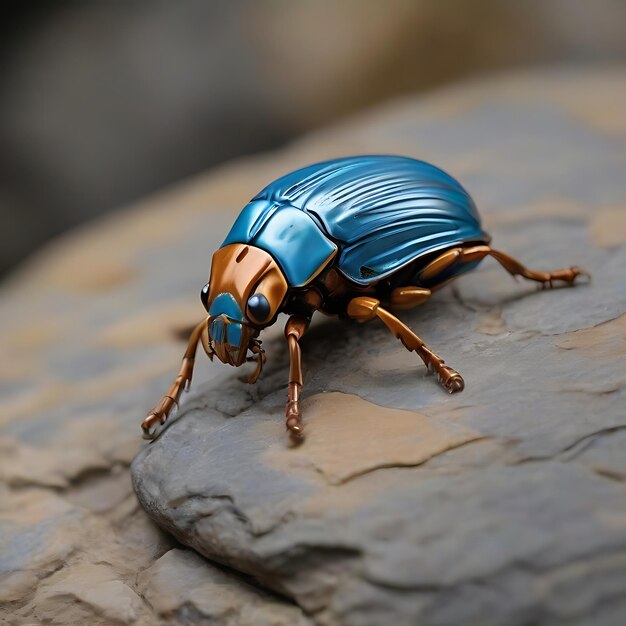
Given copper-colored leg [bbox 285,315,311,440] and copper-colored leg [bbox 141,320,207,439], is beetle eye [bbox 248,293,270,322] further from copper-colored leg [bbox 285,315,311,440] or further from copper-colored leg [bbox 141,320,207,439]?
copper-colored leg [bbox 141,320,207,439]

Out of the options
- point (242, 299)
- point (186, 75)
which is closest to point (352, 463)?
point (242, 299)

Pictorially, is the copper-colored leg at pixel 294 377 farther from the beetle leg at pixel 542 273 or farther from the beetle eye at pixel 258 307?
the beetle leg at pixel 542 273

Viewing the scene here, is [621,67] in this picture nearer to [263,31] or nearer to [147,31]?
[263,31]

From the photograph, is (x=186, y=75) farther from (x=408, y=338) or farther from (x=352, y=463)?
(x=352, y=463)

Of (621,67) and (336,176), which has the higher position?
(336,176)

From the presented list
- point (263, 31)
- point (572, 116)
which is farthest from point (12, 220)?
point (572, 116)

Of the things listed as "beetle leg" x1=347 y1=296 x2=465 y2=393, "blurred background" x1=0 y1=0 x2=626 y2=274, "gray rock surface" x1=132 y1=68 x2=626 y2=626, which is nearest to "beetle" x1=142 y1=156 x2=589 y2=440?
"beetle leg" x1=347 y1=296 x2=465 y2=393

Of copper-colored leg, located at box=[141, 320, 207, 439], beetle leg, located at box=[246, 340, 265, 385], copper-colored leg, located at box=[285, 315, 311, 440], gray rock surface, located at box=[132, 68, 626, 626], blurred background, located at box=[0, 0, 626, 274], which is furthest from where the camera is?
blurred background, located at box=[0, 0, 626, 274]
